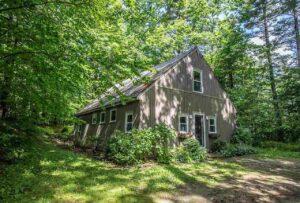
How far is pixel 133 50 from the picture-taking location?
26.7ft

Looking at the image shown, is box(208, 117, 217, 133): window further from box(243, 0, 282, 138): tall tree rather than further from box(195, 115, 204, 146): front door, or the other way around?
box(243, 0, 282, 138): tall tree

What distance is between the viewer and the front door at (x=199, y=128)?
14.1m

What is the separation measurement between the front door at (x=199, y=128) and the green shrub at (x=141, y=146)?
313 centimetres

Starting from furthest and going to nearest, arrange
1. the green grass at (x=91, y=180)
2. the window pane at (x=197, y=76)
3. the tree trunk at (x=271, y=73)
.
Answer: the tree trunk at (x=271, y=73) → the window pane at (x=197, y=76) → the green grass at (x=91, y=180)

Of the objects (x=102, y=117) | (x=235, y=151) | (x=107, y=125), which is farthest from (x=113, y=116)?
(x=235, y=151)

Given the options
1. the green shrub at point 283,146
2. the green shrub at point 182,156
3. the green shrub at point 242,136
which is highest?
the green shrub at point 242,136

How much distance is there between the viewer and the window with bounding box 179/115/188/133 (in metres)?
13.1

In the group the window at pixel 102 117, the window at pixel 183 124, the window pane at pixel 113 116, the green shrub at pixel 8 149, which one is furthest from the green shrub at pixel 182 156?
the green shrub at pixel 8 149

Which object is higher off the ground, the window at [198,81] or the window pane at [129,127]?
the window at [198,81]

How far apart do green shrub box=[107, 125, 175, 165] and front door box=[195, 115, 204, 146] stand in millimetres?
3128

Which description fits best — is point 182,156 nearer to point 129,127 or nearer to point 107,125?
point 129,127

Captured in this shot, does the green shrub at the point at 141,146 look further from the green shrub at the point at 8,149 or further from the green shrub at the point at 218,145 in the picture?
the green shrub at the point at 218,145

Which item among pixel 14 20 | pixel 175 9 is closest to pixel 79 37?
pixel 14 20

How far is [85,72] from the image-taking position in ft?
20.9
